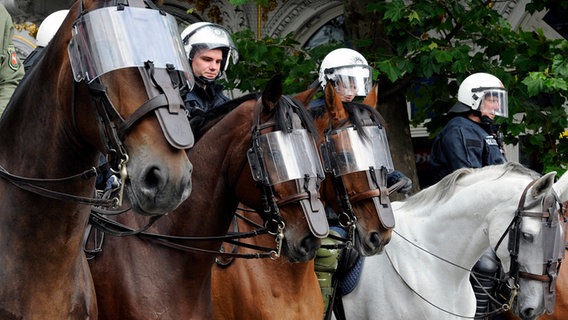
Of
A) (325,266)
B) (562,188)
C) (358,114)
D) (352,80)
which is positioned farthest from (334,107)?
(562,188)

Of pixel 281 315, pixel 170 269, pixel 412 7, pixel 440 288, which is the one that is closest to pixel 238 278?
pixel 281 315

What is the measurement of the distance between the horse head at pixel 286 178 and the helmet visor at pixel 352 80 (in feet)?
6.58

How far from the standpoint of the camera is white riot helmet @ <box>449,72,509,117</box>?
927 centimetres

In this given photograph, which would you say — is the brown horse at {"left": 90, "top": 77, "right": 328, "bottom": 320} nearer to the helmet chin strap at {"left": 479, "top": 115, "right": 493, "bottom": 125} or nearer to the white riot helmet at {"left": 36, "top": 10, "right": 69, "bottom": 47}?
the white riot helmet at {"left": 36, "top": 10, "right": 69, "bottom": 47}

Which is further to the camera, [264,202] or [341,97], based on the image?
[341,97]

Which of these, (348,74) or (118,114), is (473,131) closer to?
(348,74)

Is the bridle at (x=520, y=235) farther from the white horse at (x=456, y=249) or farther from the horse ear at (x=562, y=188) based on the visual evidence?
the horse ear at (x=562, y=188)

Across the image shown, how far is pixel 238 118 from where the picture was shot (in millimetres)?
5957

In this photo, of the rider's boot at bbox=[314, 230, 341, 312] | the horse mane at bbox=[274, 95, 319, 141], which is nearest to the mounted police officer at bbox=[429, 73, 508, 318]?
the rider's boot at bbox=[314, 230, 341, 312]

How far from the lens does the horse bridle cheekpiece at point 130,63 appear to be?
3986 millimetres

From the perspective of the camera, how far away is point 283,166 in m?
5.72

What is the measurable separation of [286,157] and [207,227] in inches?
22.0

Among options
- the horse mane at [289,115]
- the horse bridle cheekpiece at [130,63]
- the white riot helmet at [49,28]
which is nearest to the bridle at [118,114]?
the horse bridle cheekpiece at [130,63]

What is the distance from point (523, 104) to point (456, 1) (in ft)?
4.08
